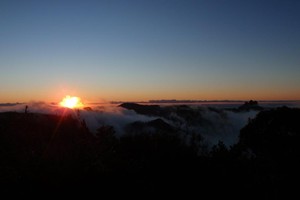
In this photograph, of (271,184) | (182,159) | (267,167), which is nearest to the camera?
(271,184)

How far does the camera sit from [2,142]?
395 inches

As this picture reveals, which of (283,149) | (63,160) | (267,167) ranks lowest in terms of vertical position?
(283,149)

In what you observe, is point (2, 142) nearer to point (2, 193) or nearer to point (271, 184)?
point (2, 193)

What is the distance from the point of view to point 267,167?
11836mm

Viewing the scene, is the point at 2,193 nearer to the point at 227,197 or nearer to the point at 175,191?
the point at 175,191

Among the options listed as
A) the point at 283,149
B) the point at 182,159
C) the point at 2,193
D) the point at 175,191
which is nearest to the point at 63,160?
the point at 2,193

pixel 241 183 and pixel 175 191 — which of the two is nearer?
pixel 175 191

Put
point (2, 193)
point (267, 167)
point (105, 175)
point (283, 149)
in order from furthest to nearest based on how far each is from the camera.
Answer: point (283, 149)
point (267, 167)
point (105, 175)
point (2, 193)

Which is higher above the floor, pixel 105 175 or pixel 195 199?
pixel 105 175

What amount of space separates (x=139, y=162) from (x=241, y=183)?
2610 mm

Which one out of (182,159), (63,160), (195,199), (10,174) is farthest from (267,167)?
(10,174)

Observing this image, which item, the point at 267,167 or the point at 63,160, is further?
the point at 267,167

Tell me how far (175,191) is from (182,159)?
192cm

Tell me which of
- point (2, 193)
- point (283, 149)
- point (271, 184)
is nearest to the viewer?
point (2, 193)
